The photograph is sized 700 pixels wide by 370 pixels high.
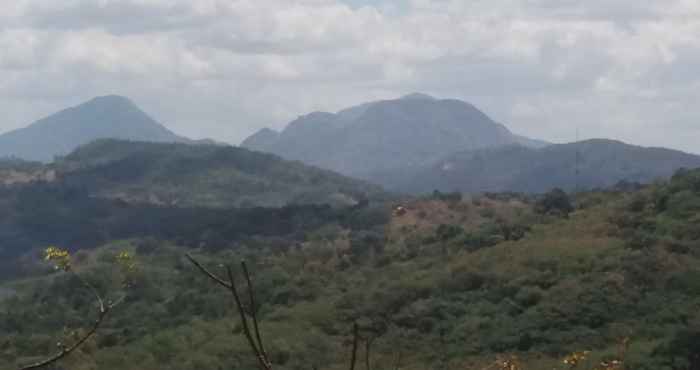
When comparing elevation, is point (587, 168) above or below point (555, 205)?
above

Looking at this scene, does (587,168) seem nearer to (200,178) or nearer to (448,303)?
(200,178)

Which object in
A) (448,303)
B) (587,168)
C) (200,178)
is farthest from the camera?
(587,168)

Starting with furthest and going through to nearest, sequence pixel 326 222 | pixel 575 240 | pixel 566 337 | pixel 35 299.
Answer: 1. pixel 326 222
2. pixel 35 299
3. pixel 575 240
4. pixel 566 337

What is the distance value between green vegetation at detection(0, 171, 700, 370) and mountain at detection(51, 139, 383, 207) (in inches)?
2205

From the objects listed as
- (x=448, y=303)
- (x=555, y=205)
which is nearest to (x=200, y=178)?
(x=555, y=205)

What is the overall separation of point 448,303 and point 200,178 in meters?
92.3

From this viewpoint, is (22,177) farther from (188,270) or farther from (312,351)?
(312,351)

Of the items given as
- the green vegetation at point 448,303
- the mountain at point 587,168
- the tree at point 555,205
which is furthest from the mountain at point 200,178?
the green vegetation at point 448,303

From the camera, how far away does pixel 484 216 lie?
186ft

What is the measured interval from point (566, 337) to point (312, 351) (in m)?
6.90

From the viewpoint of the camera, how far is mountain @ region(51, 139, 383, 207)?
356 ft

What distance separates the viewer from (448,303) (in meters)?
30.8

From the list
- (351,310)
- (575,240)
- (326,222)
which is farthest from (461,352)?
(326,222)

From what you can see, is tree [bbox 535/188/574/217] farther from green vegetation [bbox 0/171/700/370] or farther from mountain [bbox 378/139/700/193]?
mountain [bbox 378/139/700/193]
